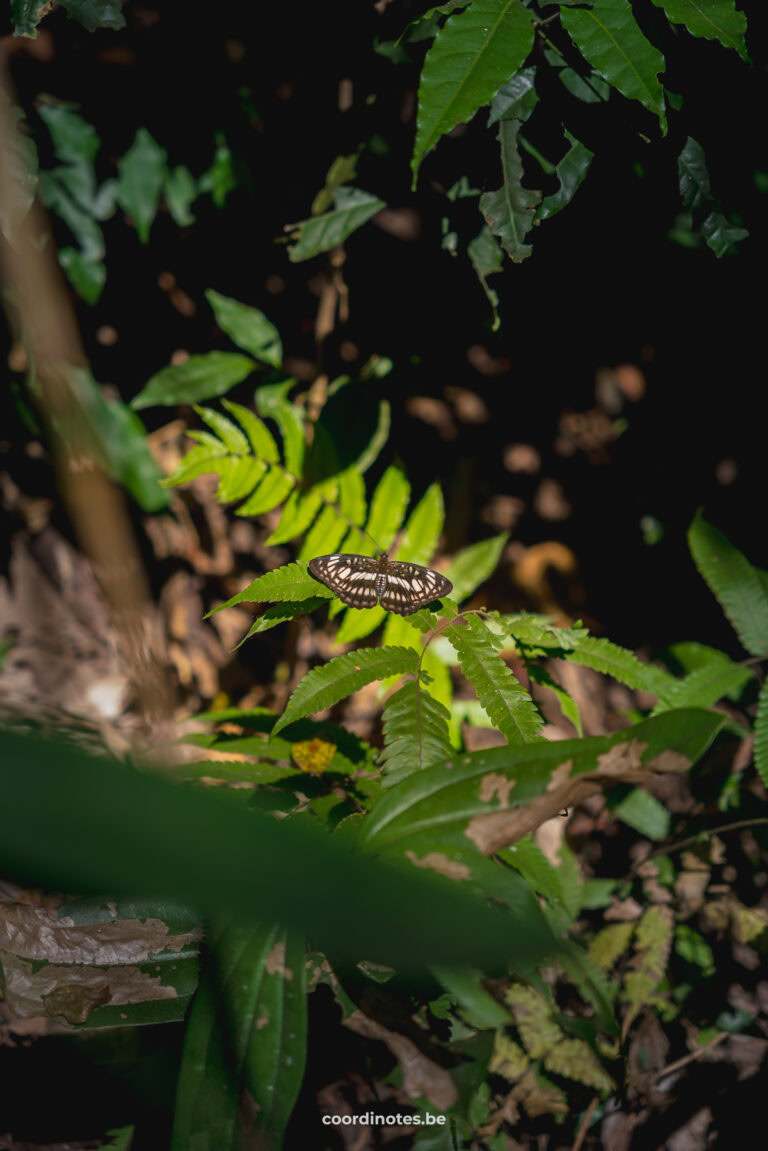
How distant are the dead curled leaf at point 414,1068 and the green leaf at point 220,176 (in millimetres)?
2257

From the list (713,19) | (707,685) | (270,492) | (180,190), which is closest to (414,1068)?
(707,685)

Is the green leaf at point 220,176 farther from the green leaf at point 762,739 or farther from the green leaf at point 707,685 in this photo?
the green leaf at point 762,739

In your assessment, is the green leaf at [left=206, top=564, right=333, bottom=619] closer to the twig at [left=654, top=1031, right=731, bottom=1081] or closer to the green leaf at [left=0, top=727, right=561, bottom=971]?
the green leaf at [left=0, top=727, right=561, bottom=971]

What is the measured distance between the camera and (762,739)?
1418mm

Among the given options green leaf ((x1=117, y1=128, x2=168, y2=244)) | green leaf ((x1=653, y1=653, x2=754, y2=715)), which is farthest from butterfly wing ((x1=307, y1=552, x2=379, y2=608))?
green leaf ((x1=117, y1=128, x2=168, y2=244))

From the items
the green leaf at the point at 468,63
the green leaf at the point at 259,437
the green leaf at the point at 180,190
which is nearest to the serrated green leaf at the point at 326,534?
the green leaf at the point at 259,437

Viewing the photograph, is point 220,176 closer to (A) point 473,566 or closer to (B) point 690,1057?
(A) point 473,566

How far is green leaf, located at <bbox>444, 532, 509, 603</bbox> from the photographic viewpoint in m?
1.94

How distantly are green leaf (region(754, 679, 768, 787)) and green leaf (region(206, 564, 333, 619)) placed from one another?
37.1 inches

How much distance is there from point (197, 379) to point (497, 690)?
58.1 inches

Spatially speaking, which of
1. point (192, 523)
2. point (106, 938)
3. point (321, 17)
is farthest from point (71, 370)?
point (106, 938)

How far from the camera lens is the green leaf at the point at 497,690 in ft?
3.56

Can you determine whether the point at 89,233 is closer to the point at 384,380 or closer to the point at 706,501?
the point at 384,380

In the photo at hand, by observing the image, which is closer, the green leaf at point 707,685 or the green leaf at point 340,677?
the green leaf at point 340,677
